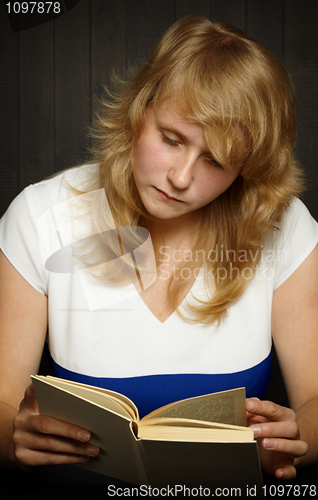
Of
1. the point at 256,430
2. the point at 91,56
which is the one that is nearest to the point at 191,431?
the point at 256,430

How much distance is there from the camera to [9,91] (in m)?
1.68

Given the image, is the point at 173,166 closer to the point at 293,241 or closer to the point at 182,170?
the point at 182,170

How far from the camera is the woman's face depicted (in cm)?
85

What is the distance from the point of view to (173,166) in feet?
2.85

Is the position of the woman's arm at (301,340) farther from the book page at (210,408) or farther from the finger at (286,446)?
the book page at (210,408)

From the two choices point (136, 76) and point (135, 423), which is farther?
point (136, 76)

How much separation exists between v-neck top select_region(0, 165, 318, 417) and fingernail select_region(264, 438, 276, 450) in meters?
0.35

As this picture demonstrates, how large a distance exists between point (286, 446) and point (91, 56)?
1480 mm

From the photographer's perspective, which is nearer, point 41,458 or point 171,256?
point 41,458

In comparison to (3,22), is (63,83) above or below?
below

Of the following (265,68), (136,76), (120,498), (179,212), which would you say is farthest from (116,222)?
(120,498)

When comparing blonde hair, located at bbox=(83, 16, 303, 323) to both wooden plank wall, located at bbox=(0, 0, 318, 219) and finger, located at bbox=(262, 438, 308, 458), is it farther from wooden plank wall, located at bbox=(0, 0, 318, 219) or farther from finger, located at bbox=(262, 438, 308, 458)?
wooden plank wall, located at bbox=(0, 0, 318, 219)

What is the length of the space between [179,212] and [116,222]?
20 centimetres

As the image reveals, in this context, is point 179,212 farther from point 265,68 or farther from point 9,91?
point 9,91
